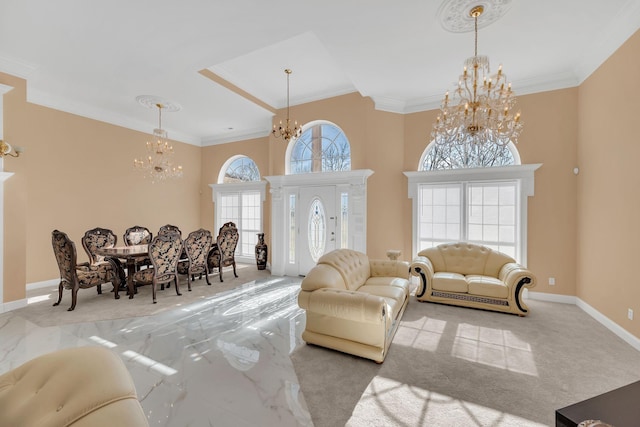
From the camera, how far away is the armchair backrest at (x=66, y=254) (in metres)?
3.72

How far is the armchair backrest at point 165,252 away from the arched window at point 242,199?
2.74 meters

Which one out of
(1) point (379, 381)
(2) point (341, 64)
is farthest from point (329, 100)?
(1) point (379, 381)

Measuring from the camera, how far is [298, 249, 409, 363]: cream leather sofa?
2508 mm

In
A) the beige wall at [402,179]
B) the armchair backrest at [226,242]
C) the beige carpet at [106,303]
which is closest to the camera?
the beige wall at [402,179]

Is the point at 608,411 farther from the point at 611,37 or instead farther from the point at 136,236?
the point at 136,236

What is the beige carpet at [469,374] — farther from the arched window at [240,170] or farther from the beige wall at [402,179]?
the arched window at [240,170]

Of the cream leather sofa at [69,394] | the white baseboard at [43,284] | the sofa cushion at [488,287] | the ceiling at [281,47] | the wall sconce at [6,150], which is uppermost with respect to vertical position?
the ceiling at [281,47]

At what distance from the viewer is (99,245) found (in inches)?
198

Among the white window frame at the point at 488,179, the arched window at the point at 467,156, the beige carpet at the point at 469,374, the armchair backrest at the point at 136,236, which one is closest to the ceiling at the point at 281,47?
the arched window at the point at 467,156

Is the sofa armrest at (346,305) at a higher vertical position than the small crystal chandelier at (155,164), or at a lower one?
lower

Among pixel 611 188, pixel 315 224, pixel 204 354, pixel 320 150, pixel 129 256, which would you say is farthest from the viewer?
pixel 320 150

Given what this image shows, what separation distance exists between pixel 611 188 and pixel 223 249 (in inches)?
252

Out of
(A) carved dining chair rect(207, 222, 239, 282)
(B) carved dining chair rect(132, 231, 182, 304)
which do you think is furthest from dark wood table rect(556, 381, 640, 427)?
(A) carved dining chair rect(207, 222, 239, 282)

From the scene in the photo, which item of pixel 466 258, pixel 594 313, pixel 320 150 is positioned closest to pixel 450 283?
pixel 466 258
